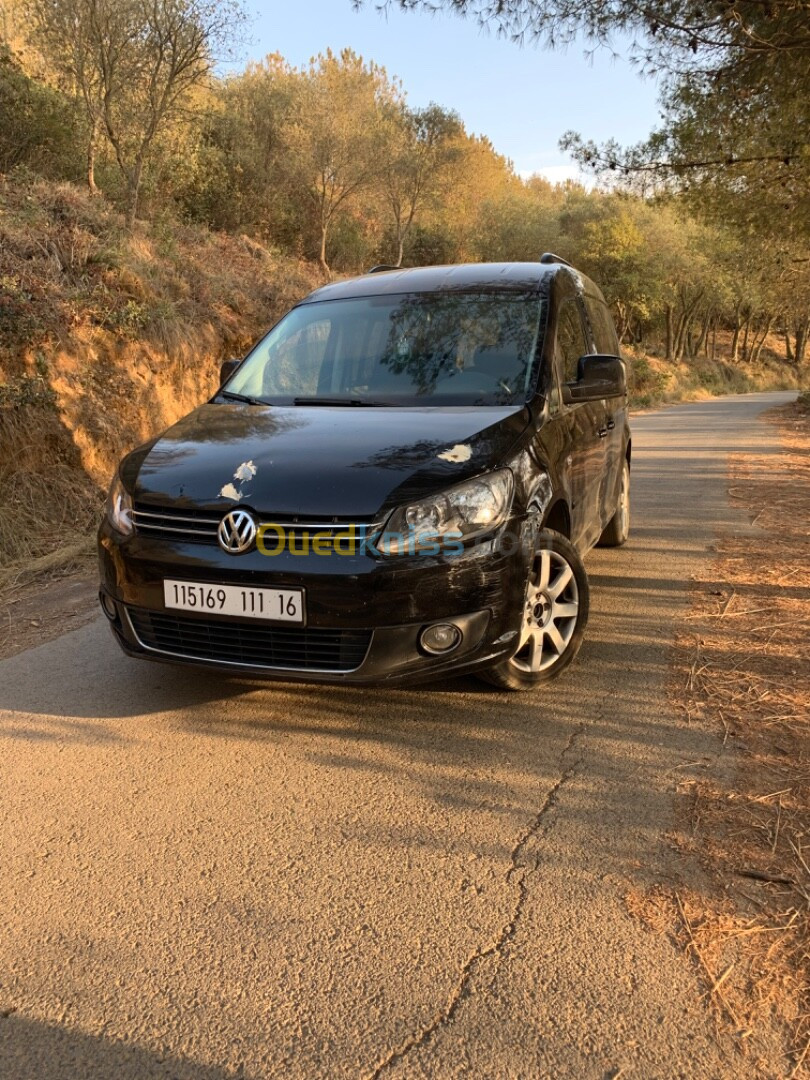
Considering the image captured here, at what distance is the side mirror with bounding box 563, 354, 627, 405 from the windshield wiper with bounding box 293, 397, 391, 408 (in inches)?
38.7

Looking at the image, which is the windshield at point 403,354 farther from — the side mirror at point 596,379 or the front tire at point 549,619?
the front tire at point 549,619

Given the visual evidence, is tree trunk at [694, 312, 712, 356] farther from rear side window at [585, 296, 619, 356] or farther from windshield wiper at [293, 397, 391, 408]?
windshield wiper at [293, 397, 391, 408]

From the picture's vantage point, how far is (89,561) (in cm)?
614

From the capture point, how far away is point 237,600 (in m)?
3.06

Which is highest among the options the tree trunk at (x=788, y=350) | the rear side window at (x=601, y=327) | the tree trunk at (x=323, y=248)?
the tree trunk at (x=323, y=248)

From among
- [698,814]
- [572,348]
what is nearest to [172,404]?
→ [572,348]

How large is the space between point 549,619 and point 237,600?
140cm

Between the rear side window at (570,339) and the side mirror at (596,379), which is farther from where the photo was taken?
the rear side window at (570,339)

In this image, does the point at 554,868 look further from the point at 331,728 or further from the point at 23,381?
the point at 23,381

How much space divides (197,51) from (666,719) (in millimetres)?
16415

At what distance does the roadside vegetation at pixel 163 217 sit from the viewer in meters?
7.96

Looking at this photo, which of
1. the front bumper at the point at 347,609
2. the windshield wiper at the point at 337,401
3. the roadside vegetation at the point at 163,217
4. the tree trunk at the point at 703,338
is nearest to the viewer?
the front bumper at the point at 347,609

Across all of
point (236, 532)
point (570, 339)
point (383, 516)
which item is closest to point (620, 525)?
point (570, 339)

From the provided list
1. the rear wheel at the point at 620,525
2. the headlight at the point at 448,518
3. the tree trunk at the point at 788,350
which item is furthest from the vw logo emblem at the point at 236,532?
the tree trunk at the point at 788,350
